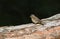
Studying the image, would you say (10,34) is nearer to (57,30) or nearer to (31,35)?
A: (31,35)

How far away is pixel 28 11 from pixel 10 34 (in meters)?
1.26

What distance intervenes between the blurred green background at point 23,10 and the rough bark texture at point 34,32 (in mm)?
949

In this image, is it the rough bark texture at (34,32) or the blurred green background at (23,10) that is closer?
the rough bark texture at (34,32)

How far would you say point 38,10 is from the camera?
286cm

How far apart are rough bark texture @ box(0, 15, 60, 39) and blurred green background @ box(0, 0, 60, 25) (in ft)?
3.11

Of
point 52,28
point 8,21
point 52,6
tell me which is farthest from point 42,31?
point 52,6

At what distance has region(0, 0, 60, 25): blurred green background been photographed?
2.79m

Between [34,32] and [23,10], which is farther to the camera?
[23,10]

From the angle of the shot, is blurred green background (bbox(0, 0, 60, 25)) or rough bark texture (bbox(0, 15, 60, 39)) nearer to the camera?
rough bark texture (bbox(0, 15, 60, 39))

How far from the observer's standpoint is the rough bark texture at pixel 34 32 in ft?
5.26

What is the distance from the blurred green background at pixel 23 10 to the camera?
279 cm

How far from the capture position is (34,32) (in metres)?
1.66

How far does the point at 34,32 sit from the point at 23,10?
1.25 m

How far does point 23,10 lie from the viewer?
2875mm
